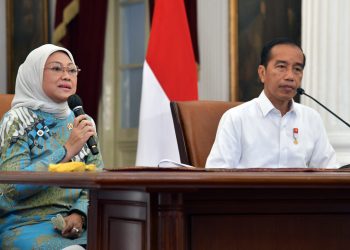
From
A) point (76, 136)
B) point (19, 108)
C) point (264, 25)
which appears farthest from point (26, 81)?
point (264, 25)

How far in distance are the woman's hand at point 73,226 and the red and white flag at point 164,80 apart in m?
2.10

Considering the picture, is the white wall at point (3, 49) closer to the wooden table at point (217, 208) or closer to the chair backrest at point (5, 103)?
the chair backrest at point (5, 103)

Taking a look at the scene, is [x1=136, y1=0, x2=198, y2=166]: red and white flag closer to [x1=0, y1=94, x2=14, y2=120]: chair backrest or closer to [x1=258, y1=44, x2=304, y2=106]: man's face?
[x1=258, y1=44, x2=304, y2=106]: man's face

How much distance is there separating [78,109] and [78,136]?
0.24 metres

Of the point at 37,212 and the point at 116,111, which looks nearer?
the point at 37,212

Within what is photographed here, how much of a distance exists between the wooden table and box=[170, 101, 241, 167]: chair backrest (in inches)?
51.1

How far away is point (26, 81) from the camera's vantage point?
3.20m

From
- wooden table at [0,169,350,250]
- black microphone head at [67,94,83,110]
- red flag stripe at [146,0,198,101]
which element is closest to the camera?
wooden table at [0,169,350,250]

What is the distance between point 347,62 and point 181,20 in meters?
1.27

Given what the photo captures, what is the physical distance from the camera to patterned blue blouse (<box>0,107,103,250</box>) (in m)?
2.78

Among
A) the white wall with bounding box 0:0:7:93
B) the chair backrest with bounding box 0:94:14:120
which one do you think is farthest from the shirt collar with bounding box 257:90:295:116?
the white wall with bounding box 0:0:7:93

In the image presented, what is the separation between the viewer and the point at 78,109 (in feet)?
10.0

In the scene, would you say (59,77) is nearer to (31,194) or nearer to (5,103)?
(5,103)

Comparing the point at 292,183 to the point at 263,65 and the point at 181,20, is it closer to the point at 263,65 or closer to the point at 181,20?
the point at 263,65
